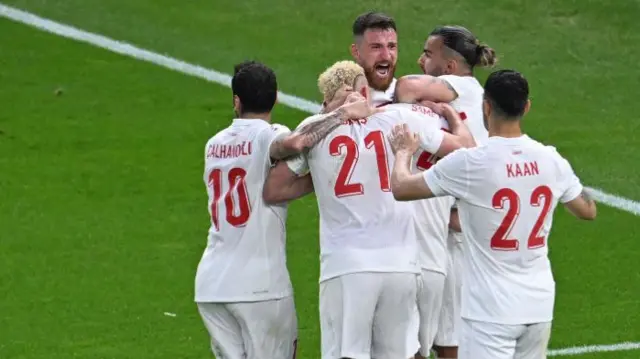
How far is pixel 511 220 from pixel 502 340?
0.61 meters

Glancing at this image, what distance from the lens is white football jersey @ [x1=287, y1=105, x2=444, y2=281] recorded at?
8.45 meters

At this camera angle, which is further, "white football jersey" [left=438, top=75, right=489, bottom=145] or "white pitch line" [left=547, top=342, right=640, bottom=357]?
"white pitch line" [left=547, top=342, right=640, bottom=357]

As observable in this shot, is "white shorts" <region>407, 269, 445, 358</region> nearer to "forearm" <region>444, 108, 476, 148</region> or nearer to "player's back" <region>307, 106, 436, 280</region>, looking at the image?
"player's back" <region>307, 106, 436, 280</region>

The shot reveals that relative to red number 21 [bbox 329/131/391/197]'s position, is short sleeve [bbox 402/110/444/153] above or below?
→ above

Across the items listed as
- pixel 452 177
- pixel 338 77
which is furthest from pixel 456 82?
pixel 452 177

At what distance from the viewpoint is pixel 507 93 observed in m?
7.98

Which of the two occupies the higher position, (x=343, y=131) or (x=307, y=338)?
(x=343, y=131)

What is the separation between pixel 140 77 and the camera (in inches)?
683

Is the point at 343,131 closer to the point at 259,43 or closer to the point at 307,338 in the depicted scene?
the point at 307,338

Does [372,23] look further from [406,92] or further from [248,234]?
[248,234]

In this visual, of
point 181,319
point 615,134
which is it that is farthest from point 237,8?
point 181,319

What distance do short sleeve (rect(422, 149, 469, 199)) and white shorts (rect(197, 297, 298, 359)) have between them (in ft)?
4.06

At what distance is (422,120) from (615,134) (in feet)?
24.1

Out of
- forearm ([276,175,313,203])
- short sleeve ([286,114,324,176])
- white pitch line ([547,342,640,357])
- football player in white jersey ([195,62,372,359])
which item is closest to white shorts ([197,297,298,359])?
football player in white jersey ([195,62,372,359])
